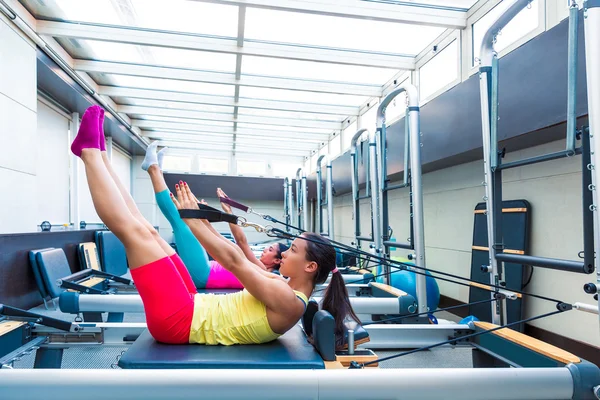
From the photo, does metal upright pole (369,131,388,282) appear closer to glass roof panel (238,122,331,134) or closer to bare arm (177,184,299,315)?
bare arm (177,184,299,315)

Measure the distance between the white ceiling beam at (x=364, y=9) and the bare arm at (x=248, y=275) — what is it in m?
2.85

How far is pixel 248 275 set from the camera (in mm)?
1427

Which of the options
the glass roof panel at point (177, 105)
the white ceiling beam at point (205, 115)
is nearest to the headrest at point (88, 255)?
the glass roof panel at point (177, 105)

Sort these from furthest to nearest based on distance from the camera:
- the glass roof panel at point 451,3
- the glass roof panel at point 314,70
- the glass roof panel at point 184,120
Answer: the glass roof panel at point 184,120 < the glass roof panel at point 314,70 < the glass roof panel at point 451,3

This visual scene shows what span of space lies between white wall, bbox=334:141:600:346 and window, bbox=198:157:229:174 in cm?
722

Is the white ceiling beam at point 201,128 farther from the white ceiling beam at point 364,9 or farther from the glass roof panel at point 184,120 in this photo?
the white ceiling beam at point 364,9

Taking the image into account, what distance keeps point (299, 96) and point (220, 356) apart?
5.46 m

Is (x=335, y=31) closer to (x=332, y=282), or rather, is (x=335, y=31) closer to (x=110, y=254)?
(x=332, y=282)

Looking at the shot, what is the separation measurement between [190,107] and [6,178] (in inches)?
143

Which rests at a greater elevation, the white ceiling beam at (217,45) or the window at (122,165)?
the white ceiling beam at (217,45)

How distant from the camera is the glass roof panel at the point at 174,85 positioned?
602 cm

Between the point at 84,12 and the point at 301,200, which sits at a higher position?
the point at 84,12

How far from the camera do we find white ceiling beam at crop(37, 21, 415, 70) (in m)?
4.32

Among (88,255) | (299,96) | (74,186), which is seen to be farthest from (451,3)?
(74,186)
